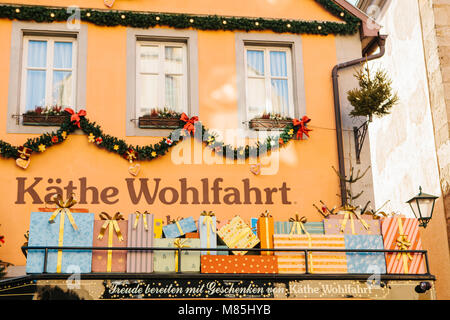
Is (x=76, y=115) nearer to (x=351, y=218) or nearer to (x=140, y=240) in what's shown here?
(x=140, y=240)

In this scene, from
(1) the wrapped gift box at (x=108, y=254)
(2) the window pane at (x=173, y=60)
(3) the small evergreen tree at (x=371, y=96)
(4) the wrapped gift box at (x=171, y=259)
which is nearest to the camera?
(1) the wrapped gift box at (x=108, y=254)

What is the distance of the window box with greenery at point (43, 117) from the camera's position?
33.7 ft

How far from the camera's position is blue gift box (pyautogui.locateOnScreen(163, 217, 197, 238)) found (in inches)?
339

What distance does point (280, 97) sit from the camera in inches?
444

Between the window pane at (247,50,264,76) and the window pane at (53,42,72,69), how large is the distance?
3.00m

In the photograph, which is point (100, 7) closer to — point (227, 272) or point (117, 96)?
point (117, 96)

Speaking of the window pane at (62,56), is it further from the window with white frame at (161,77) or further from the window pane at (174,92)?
the window pane at (174,92)

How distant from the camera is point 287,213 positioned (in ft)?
34.6

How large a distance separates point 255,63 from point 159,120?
2.04m

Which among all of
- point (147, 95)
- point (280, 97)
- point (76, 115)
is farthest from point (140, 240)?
point (280, 97)

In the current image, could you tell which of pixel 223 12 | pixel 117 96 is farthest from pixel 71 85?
pixel 223 12

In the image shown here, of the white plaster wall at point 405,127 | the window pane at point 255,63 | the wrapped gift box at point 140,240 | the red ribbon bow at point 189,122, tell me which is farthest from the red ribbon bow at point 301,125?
the wrapped gift box at point 140,240
